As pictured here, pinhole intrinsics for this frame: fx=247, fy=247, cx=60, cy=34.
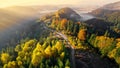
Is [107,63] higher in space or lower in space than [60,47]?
lower

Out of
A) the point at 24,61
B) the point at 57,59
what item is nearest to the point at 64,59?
the point at 57,59

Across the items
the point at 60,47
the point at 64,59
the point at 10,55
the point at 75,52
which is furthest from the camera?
the point at 10,55

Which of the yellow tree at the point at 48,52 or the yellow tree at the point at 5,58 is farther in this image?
the yellow tree at the point at 5,58

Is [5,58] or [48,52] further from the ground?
[48,52]

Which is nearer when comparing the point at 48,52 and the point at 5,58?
the point at 48,52

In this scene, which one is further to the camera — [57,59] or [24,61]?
[24,61]

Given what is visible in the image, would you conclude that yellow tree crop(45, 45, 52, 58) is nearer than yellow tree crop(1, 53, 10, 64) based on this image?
Yes

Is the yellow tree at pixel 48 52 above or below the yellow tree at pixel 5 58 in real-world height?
above

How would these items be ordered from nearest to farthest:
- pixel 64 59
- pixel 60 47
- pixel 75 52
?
pixel 64 59 < pixel 60 47 < pixel 75 52

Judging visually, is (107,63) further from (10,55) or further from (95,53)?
(10,55)

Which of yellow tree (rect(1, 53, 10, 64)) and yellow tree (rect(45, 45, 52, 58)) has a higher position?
yellow tree (rect(45, 45, 52, 58))

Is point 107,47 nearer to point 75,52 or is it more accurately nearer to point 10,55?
point 75,52
